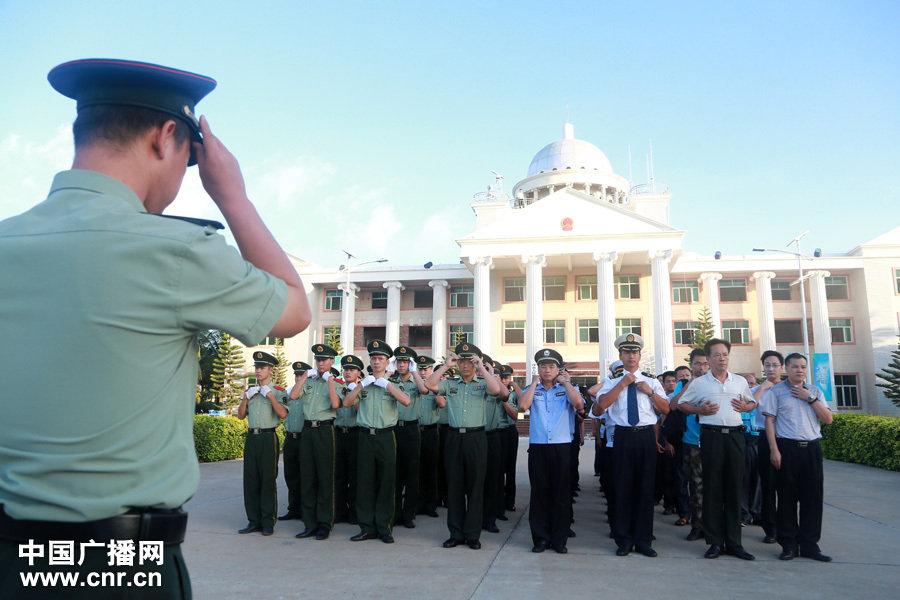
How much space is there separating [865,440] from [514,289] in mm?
23837

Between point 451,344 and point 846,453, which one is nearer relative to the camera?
Result: point 846,453

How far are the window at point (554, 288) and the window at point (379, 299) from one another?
10.3m

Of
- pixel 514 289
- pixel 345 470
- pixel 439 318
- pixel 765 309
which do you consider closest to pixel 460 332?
pixel 439 318

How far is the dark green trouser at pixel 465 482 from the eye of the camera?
20.6 feet

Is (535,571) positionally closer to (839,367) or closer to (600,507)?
(600,507)

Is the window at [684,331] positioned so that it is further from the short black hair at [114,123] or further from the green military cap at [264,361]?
the short black hair at [114,123]

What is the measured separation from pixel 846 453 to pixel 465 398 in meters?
13.0

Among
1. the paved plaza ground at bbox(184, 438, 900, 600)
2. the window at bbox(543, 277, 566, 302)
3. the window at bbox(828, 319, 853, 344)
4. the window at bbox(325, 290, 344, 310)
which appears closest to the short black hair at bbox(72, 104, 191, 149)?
the paved plaza ground at bbox(184, 438, 900, 600)

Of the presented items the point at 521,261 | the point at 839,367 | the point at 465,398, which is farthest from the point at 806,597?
the point at 839,367

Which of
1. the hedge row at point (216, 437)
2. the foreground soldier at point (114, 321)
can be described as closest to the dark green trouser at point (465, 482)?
the foreground soldier at point (114, 321)

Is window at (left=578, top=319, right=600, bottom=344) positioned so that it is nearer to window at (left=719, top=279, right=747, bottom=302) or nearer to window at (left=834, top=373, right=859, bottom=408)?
window at (left=719, top=279, right=747, bottom=302)

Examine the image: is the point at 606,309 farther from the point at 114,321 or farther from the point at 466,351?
the point at 114,321

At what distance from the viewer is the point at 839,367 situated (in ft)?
113

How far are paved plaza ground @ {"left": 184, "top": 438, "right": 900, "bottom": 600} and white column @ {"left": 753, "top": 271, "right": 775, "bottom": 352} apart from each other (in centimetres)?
2860
